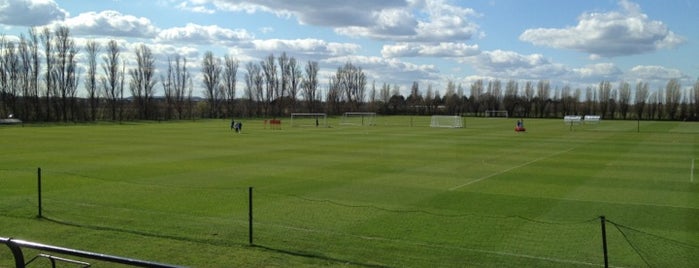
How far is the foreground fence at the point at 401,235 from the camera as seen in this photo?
431 inches

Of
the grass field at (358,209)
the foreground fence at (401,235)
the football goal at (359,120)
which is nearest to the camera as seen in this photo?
the foreground fence at (401,235)

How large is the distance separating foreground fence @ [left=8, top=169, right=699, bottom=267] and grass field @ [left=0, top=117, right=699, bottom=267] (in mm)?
46

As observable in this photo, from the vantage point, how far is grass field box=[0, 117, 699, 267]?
442 inches

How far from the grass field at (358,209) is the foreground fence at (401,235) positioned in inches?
1.8

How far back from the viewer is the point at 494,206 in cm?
1717

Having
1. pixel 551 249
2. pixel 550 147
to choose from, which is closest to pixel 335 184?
pixel 551 249

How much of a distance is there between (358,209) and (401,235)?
326 cm

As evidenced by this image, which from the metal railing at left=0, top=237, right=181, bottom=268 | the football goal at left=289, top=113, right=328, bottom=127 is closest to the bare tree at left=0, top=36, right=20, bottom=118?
the football goal at left=289, top=113, right=328, bottom=127

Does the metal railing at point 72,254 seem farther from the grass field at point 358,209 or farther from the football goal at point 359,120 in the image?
the football goal at point 359,120

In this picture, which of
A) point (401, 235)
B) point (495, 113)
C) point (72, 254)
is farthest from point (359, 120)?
point (72, 254)

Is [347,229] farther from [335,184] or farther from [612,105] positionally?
[612,105]

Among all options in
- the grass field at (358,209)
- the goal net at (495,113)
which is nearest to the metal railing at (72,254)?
the grass field at (358,209)

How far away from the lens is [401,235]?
41.9 feet

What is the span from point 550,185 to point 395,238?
1145 cm
